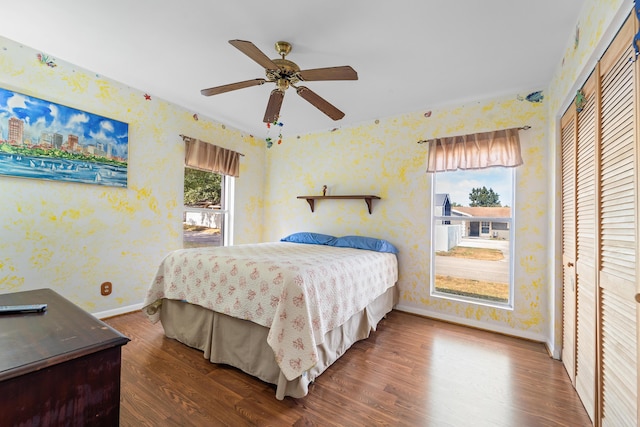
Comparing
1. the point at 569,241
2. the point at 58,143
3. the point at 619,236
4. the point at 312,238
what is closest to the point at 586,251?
the point at 569,241

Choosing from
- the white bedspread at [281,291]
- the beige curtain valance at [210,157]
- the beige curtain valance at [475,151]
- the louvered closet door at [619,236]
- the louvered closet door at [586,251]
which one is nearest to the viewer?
the louvered closet door at [619,236]

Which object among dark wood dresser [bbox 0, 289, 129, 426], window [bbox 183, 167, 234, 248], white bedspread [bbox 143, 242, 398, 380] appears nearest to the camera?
dark wood dresser [bbox 0, 289, 129, 426]

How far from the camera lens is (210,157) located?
12.1 ft

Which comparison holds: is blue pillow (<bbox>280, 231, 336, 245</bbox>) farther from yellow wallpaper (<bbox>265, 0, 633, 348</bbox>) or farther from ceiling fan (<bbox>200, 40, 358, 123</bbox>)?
ceiling fan (<bbox>200, 40, 358, 123</bbox>)

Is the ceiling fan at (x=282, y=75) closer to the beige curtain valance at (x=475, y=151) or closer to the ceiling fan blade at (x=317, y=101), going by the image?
the ceiling fan blade at (x=317, y=101)

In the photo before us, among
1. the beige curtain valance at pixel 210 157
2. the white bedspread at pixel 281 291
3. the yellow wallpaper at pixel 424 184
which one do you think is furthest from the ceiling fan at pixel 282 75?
the beige curtain valance at pixel 210 157

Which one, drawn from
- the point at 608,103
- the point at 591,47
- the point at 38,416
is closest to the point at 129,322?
the point at 38,416

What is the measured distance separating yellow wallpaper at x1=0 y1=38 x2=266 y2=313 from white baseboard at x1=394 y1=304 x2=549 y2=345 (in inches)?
121

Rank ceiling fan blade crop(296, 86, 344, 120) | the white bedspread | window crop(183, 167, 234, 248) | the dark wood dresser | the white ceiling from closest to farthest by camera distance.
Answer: the dark wood dresser, the white bedspread, the white ceiling, ceiling fan blade crop(296, 86, 344, 120), window crop(183, 167, 234, 248)

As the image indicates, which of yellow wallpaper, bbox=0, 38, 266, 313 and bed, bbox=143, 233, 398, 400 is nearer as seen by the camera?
Answer: bed, bbox=143, 233, 398, 400

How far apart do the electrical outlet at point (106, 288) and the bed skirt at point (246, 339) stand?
82 centimetres

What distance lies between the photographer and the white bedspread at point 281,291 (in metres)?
1.65

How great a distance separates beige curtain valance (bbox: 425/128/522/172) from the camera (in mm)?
2725

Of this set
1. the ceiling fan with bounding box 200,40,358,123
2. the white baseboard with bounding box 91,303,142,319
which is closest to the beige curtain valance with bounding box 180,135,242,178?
the ceiling fan with bounding box 200,40,358,123
